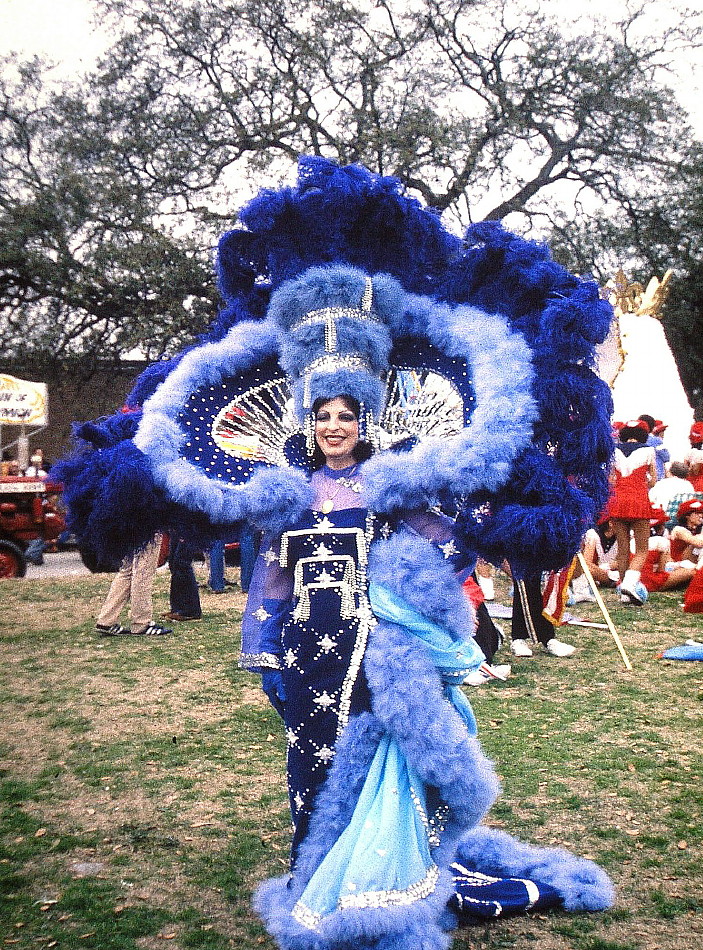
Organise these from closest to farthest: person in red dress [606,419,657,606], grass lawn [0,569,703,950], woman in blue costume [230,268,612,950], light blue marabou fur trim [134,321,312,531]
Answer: woman in blue costume [230,268,612,950]
light blue marabou fur trim [134,321,312,531]
grass lawn [0,569,703,950]
person in red dress [606,419,657,606]

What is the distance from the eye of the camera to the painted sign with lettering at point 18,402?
15320 mm

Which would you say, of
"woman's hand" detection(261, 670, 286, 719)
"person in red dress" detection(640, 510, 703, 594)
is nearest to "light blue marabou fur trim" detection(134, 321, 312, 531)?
"woman's hand" detection(261, 670, 286, 719)

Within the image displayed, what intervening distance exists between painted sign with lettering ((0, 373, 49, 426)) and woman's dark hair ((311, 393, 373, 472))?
1272cm

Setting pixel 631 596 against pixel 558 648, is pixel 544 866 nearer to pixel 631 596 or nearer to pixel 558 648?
pixel 558 648

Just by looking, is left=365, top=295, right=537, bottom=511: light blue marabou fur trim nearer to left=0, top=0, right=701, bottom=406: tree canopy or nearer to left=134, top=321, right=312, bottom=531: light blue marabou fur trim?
left=134, top=321, right=312, bottom=531: light blue marabou fur trim

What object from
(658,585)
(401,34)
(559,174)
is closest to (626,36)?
(559,174)

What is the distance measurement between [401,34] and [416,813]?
17.5 m

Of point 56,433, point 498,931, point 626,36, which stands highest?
point 626,36

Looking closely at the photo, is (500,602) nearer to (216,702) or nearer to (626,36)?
(216,702)

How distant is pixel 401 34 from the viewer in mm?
17969

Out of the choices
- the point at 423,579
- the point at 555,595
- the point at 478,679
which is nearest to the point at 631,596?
the point at 555,595

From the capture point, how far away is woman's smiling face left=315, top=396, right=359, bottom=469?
335 centimetres

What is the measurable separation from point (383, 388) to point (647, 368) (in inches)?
591

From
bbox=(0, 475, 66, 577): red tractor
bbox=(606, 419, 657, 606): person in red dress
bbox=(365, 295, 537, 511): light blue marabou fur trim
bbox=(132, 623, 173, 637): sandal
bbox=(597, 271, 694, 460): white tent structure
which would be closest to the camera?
bbox=(365, 295, 537, 511): light blue marabou fur trim
